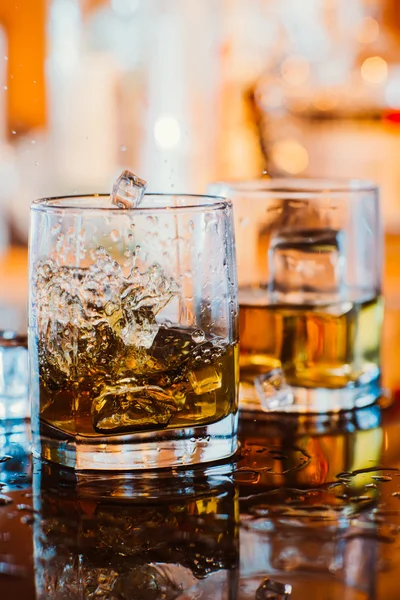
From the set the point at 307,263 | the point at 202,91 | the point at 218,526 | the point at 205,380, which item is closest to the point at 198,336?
the point at 205,380

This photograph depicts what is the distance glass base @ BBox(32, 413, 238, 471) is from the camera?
0.69 m

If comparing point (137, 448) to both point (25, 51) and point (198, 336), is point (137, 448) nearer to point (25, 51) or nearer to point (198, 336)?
point (198, 336)

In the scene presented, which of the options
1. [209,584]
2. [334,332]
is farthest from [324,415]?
[209,584]

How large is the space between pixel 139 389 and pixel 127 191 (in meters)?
0.14

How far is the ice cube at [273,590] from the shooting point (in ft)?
1.67

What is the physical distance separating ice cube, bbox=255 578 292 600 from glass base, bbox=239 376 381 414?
1.22ft

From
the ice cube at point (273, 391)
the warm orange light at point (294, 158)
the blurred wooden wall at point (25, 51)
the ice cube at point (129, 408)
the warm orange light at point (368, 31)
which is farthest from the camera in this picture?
the blurred wooden wall at point (25, 51)

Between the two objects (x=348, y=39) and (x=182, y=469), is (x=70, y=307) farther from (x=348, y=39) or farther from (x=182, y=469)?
(x=348, y=39)

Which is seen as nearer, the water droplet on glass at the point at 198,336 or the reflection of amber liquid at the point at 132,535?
the reflection of amber liquid at the point at 132,535

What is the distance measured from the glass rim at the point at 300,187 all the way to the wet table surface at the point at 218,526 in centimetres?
25

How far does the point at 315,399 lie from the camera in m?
0.90

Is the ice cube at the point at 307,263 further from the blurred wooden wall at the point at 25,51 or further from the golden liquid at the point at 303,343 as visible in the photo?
the blurred wooden wall at the point at 25,51

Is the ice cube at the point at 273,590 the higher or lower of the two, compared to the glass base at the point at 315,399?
lower

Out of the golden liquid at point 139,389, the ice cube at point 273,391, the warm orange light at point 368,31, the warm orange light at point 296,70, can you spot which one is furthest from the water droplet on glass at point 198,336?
the warm orange light at point 368,31
